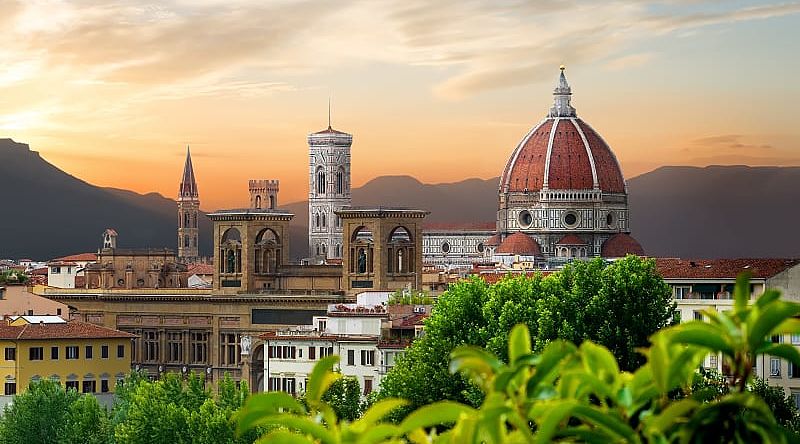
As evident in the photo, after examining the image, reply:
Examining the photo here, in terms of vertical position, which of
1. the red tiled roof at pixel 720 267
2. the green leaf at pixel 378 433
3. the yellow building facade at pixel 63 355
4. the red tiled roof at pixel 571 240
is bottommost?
the yellow building facade at pixel 63 355

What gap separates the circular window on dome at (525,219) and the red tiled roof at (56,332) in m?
115

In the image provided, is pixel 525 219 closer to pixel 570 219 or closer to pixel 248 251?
pixel 570 219

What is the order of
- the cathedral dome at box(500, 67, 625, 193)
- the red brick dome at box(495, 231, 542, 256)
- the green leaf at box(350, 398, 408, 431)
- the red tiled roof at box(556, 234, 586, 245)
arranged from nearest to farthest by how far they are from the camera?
1. the green leaf at box(350, 398, 408, 431)
2. the red brick dome at box(495, 231, 542, 256)
3. the red tiled roof at box(556, 234, 586, 245)
4. the cathedral dome at box(500, 67, 625, 193)

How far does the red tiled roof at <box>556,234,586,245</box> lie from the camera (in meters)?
183

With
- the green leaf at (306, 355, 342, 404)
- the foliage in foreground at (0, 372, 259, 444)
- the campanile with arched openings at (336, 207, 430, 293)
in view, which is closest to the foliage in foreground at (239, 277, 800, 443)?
the green leaf at (306, 355, 342, 404)

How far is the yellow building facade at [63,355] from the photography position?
75938 mm

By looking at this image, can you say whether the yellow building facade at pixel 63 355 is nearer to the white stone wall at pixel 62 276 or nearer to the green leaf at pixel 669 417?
the white stone wall at pixel 62 276

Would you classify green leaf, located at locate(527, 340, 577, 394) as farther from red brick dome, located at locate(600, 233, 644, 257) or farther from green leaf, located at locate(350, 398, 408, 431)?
red brick dome, located at locate(600, 233, 644, 257)

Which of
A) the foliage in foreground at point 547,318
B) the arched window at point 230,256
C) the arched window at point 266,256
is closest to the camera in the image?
the foliage in foreground at point 547,318

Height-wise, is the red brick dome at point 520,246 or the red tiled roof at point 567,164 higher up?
the red tiled roof at point 567,164

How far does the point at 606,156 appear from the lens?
7702 inches

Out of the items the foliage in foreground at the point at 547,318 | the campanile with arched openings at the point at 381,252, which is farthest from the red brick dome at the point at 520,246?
the foliage in foreground at the point at 547,318

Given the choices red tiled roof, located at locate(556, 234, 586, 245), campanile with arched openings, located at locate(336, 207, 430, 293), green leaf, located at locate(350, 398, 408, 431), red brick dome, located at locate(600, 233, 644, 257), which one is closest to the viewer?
green leaf, located at locate(350, 398, 408, 431)

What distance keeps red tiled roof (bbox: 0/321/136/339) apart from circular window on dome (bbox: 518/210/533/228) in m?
115
